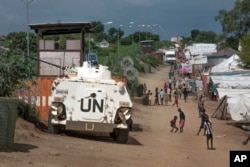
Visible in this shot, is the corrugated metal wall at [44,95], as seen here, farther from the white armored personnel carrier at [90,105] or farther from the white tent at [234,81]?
the white tent at [234,81]

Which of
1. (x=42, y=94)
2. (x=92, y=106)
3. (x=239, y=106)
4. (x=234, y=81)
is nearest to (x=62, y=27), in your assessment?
(x=42, y=94)

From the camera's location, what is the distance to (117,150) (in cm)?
2122

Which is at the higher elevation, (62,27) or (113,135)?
(62,27)

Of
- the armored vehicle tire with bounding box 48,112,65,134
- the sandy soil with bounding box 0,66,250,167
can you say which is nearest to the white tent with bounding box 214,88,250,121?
the sandy soil with bounding box 0,66,250,167

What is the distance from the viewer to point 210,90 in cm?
6706

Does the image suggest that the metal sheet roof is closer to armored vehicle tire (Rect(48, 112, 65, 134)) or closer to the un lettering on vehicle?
armored vehicle tire (Rect(48, 112, 65, 134))

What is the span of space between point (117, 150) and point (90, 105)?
2.22 meters

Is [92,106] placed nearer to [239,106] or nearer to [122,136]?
[122,136]

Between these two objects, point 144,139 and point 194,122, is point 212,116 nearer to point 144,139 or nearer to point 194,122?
point 194,122

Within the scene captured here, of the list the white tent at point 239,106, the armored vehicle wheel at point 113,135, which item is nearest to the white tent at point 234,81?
the white tent at point 239,106

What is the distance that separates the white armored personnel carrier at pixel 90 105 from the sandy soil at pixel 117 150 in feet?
2.10

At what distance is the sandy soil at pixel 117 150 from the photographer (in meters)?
16.5

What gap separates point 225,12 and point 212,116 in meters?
34.4

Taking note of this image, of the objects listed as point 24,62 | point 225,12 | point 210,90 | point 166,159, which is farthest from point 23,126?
point 225,12
